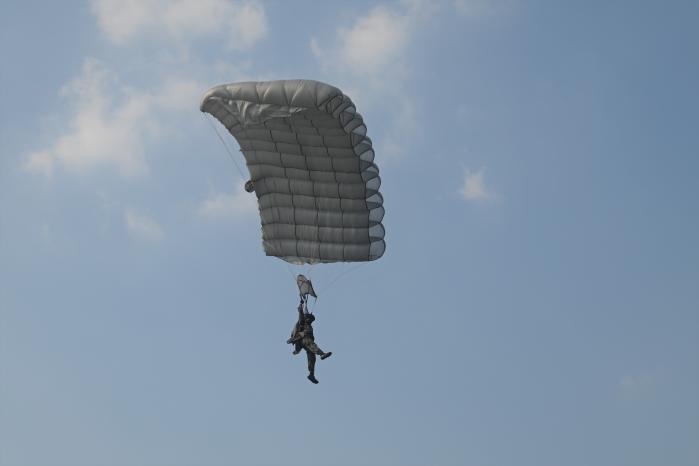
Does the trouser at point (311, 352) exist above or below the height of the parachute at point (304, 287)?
below

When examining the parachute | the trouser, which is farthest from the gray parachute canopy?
the trouser

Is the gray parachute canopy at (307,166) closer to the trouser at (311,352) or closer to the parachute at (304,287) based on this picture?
the parachute at (304,287)

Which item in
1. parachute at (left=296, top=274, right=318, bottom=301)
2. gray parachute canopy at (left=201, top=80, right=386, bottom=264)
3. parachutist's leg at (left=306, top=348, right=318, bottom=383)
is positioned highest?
gray parachute canopy at (left=201, top=80, right=386, bottom=264)

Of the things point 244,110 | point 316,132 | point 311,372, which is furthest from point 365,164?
point 311,372

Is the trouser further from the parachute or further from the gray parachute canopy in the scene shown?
the gray parachute canopy

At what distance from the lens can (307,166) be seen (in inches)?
1195

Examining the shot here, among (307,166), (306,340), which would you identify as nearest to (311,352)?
(306,340)

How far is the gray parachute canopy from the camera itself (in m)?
27.6

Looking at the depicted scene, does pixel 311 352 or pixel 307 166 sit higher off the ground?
pixel 307 166

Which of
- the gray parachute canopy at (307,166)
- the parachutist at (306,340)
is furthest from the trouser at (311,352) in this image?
the gray parachute canopy at (307,166)

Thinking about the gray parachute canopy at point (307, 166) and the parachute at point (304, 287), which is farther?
the parachute at point (304, 287)

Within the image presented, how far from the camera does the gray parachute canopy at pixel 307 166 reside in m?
27.6

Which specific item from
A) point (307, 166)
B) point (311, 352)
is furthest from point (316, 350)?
point (307, 166)

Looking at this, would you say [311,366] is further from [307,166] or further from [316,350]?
[307,166]
